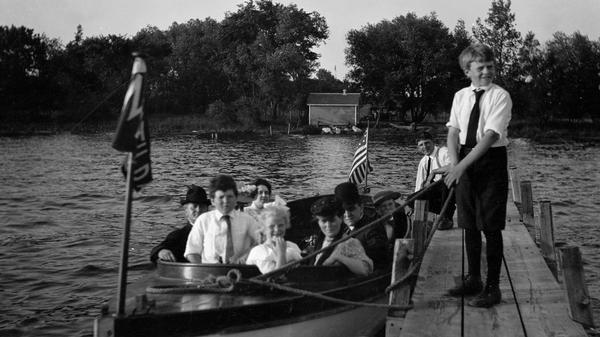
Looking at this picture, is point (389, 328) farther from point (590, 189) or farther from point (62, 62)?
point (62, 62)

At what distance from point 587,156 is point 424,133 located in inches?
1300

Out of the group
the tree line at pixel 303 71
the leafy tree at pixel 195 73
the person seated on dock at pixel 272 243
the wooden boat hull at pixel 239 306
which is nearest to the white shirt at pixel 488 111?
the person seated on dock at pixel 272 243

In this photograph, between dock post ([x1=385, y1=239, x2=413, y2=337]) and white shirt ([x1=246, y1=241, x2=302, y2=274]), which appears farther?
white shirt ([x1=246, y1=241, x2=302, y2=274])

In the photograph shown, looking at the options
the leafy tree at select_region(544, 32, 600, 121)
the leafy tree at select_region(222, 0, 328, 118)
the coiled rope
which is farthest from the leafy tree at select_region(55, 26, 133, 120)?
the coiled rope

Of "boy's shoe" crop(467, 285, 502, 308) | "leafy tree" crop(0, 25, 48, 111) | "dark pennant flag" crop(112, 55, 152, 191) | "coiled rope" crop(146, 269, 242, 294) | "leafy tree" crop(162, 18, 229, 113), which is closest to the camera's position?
"dark pennant flag" crop(112, 55, 152, 191)

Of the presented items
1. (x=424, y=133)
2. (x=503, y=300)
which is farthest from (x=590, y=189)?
(x=503, y=300)

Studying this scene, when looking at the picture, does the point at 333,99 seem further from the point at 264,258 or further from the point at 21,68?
the point at 264,258

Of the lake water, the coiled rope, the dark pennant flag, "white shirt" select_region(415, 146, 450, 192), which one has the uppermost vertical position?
the dark pennant flag

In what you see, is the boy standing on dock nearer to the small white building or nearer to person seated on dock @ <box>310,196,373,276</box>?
person seated on dock @ <box>310,196,373,276</box>

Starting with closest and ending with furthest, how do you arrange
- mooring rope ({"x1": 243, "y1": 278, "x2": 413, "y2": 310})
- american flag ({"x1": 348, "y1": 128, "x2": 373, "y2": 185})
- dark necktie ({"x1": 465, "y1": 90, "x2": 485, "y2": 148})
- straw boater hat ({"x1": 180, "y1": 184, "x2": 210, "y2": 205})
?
dark necktie ({"x1": 465, "y1": 90, "x2": 485, "y2": 148})
mooring rope ({"x1": 243, "y1": 278, "x2": 413, "y2": 310})
straw boater hat ({"x1": 180, "y1": 184, "x2": 210, "y2": 205})
american flag ({"x1": 348, "y1": 128, "x2": 373, "y2": 185})

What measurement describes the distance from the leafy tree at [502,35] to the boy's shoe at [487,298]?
7143 cm

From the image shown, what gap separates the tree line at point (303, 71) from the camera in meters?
67.6

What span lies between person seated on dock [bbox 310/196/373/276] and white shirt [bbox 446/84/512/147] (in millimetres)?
1498

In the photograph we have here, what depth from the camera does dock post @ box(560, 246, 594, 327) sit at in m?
6.41
